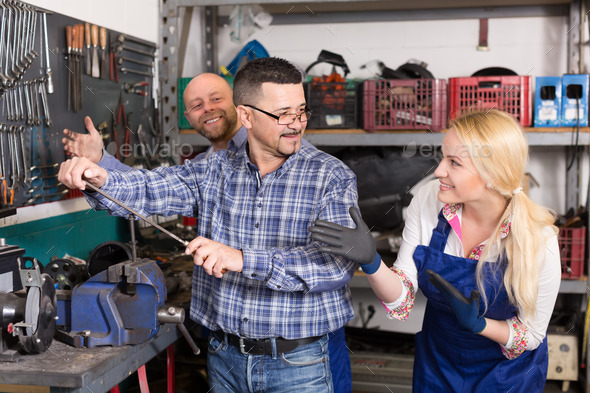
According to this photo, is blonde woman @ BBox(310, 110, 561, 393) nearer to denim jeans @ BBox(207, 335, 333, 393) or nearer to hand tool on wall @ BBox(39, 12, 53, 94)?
denim jeans @ BBox(207, 335, 333, 393)

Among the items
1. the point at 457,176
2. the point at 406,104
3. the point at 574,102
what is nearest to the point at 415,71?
the point at 406,104

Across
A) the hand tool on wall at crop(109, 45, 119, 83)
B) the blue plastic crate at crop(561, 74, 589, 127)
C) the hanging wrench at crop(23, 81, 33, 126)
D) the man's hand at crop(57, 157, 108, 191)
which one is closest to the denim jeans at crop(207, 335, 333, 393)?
the man's hand at crop(57, 157, 108, 191)

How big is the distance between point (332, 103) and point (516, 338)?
1.54 metres

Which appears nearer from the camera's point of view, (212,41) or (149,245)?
(149,245)

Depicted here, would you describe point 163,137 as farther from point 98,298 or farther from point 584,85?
point 584,85

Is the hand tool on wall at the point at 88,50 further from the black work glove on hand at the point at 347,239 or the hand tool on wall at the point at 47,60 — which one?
the black work glove on hand at the point at 347,239

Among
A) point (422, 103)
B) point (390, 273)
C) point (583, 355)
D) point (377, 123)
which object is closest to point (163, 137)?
point (377, 123)

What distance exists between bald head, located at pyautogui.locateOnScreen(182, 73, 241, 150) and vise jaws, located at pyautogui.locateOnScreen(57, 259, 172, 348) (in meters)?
0.74

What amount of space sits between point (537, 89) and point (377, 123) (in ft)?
2.40

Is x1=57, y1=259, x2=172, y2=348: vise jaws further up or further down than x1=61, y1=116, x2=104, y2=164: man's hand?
further down

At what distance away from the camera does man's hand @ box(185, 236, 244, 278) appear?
1.41m

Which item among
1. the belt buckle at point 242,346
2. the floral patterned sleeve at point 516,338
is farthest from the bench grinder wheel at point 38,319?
the floral patterned sleeve at point 516,338

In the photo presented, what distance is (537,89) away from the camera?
2631mm

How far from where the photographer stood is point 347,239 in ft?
4.67
